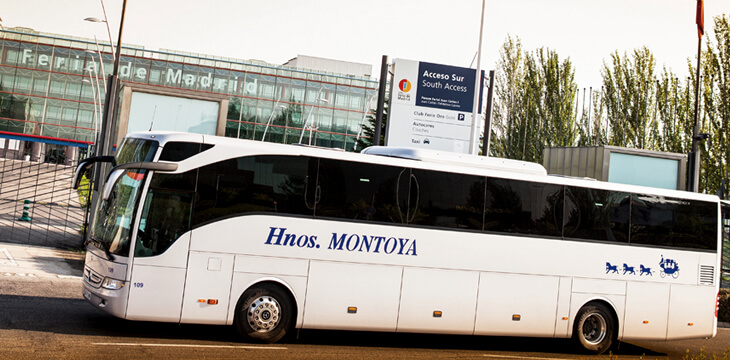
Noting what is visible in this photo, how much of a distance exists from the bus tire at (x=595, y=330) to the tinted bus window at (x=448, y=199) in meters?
2.80

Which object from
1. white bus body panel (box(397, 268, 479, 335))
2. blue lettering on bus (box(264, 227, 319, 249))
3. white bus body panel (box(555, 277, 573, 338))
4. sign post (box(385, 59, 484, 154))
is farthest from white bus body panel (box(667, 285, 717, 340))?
sign post (box(385, 59, 484, 154))

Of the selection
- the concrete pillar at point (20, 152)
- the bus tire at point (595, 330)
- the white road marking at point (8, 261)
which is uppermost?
the concrete pillar at point (20, 152)

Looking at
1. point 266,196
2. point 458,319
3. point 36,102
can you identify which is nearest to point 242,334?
point 266,196

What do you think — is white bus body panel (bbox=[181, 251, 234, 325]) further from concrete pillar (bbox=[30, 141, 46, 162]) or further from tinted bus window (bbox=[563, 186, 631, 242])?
concrete pillar (bbox=[30, 141, 46, 162])

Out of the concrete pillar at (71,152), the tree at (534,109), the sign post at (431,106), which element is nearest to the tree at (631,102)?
the tree at (534,109)

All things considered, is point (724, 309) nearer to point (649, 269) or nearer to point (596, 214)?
point (649, 269)

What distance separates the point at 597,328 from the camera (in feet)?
43.8

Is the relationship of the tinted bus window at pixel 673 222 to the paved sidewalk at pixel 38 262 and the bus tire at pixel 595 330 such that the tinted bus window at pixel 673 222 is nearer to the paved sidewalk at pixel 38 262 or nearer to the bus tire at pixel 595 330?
the bus tire at pixel 595 330

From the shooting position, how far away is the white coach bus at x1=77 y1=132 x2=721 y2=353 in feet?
34.6

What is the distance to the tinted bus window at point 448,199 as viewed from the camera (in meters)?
11.9

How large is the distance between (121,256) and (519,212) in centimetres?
644

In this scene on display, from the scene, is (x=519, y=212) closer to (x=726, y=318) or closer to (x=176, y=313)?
(x=176, y=313)

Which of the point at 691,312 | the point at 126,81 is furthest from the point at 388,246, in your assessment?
the point at 126,81

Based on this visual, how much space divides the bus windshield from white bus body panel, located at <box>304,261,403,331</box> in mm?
2751
